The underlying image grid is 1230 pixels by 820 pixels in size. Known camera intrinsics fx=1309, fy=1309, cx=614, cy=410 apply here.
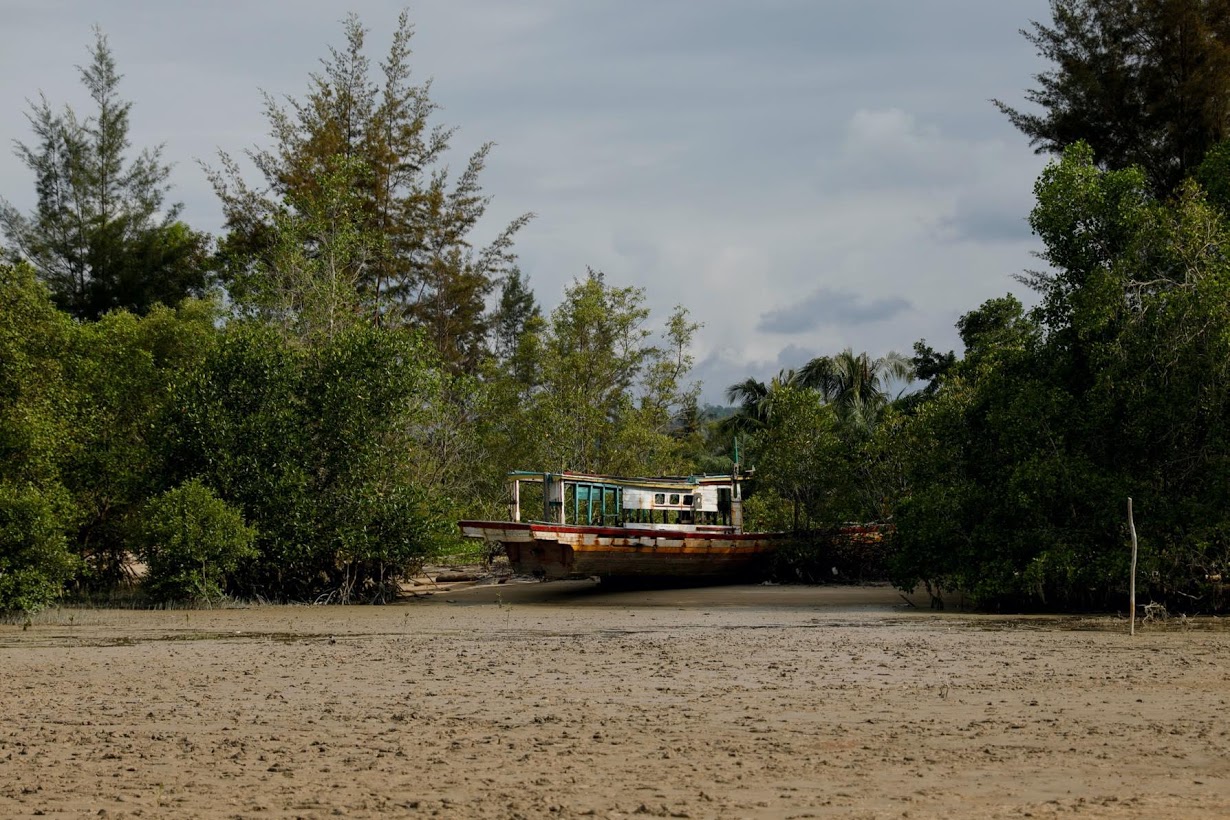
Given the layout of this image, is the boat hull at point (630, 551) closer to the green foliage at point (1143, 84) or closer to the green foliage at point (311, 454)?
the green foliage at point (311, 454)

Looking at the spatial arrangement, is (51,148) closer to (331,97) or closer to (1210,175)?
(331,97)

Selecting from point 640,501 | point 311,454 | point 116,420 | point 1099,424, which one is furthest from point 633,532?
point 1099,424

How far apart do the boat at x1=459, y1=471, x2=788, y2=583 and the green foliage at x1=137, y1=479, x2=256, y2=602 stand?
5.97 m

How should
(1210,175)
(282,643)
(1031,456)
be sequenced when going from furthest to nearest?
1. (1210,175)
2. (1031,456)
3. (282,643)

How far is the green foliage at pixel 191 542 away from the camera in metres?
21.7

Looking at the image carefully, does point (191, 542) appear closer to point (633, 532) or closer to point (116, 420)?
point (116, 420)

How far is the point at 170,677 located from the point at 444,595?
52.0 feet

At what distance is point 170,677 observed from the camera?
39.4 feet

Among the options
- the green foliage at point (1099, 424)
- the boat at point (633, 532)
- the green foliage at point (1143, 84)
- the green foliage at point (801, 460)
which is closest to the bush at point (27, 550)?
the boat at point (633, 532)

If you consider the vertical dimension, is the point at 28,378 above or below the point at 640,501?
above

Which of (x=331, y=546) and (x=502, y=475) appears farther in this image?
(x=502, y=475)

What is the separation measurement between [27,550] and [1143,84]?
23.2m

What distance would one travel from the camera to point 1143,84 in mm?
27547

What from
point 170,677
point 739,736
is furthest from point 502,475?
point 739,736
